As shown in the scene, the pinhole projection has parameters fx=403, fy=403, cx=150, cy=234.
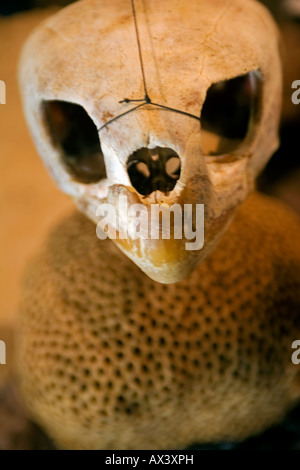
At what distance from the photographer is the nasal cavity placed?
480 mm

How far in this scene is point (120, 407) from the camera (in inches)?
27.2

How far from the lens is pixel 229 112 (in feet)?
2.22

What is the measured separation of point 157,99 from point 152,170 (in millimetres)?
82

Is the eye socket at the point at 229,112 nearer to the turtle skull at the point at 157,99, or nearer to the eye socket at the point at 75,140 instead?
the turtle skull at the point at 157,99

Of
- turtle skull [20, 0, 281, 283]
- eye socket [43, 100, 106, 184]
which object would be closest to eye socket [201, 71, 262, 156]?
turtle skull [20, 0, 281, 283]

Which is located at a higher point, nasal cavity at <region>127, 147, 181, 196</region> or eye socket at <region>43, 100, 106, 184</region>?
eye socket at <region>43, 100, 106, 184</region>

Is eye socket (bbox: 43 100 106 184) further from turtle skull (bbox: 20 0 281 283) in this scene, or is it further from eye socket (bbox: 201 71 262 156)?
eye socket (bbox: 201 71 262 156)

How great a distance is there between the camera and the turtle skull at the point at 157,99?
18.1 inches

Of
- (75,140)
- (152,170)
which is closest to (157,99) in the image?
(152,170)

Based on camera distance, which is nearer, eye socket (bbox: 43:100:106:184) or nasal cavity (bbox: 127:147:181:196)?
nasal cavity (bbox: 127:147:181:196)

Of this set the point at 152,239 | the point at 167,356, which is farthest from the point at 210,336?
the point at 152,239

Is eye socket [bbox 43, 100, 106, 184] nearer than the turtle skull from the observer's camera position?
No

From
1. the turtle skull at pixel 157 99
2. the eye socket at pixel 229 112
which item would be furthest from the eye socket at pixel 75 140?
the eye socket at pixel 229 112

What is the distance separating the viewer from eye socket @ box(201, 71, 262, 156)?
574mm
